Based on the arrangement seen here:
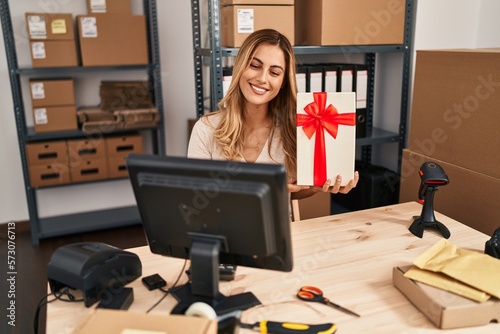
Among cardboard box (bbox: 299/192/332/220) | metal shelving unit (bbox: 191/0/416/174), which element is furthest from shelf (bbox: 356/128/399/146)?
cardboard box (bbox: 299/192/332/220)

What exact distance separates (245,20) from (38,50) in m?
1.51

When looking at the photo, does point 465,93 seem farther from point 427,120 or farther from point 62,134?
point 62,134

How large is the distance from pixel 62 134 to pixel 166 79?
909 millimetres

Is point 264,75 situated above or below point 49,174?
above

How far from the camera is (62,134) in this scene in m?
3.02

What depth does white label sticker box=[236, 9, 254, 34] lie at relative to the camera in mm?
2070

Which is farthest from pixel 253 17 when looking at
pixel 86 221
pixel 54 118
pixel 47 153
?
pixel 86 221

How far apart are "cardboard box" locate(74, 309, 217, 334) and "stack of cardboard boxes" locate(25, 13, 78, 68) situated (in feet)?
7.98

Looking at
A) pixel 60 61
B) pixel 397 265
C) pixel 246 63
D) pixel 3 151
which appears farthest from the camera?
pixel 3 151

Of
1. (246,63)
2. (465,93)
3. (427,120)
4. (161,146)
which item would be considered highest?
(246,63)

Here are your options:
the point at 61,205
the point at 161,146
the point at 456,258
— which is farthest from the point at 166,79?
the point at 456,258

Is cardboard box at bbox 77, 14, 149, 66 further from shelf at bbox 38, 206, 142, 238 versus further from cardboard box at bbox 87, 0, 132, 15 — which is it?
shelf at bbox 38, 206, 142, 238

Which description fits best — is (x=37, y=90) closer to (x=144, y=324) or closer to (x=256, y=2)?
(x=256, y=2)

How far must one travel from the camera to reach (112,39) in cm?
297
